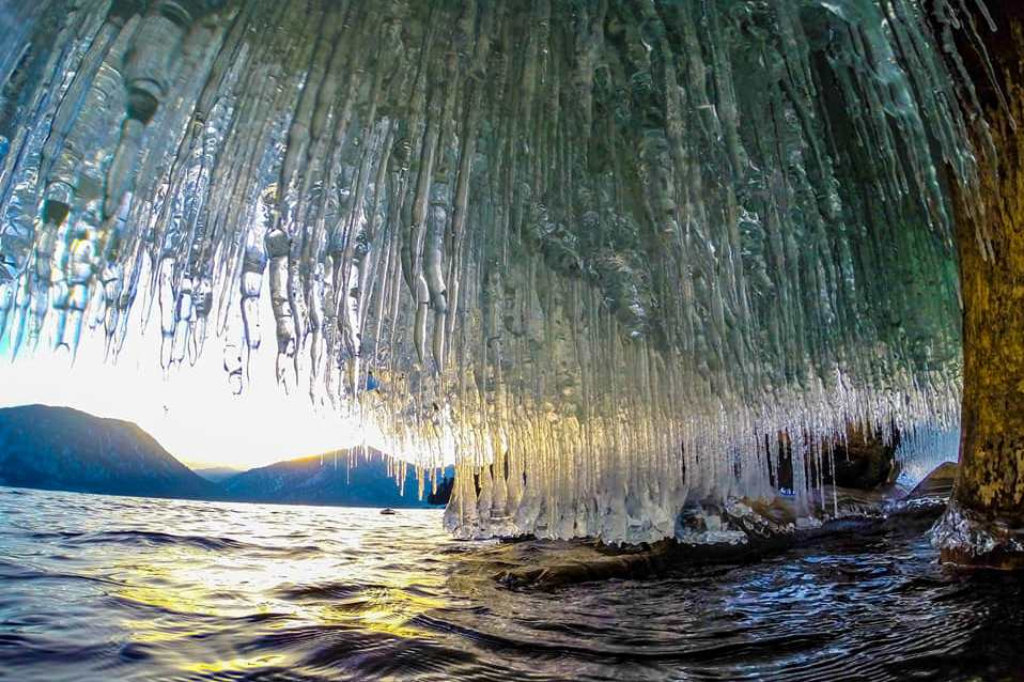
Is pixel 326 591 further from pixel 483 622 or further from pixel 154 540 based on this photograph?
pixel 154 540

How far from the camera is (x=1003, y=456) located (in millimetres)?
4414

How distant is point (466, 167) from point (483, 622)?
8.35 ft

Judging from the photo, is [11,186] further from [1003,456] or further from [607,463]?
[607,463]

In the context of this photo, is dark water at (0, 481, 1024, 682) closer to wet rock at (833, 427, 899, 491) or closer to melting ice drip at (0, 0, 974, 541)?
melting ice drip at (0, 0, 974, 541)

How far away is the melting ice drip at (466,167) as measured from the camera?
320cm

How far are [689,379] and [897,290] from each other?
2185 millimetres

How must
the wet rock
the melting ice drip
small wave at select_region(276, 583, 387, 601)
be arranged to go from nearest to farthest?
1. the melting ice drip
2. small wave at select_region(276, 583, 387, 601)
3. the wet rock

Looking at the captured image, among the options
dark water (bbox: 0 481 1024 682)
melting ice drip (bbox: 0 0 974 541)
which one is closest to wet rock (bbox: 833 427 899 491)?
melting ice drip (bbox: 0 0 974 541)

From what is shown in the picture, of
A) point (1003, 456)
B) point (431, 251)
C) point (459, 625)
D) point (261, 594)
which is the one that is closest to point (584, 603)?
point (459, 625)

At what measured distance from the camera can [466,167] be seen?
13.5 feet

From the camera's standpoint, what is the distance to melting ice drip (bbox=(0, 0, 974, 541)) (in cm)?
320

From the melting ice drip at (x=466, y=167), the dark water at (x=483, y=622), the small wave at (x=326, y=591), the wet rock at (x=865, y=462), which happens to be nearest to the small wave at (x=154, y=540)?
the dark water at (x=483, y=622)

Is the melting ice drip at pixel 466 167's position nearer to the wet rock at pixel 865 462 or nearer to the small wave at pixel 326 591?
the small wave at pixel 326 591

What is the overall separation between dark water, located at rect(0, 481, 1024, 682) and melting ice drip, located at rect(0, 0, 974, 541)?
1512mm
